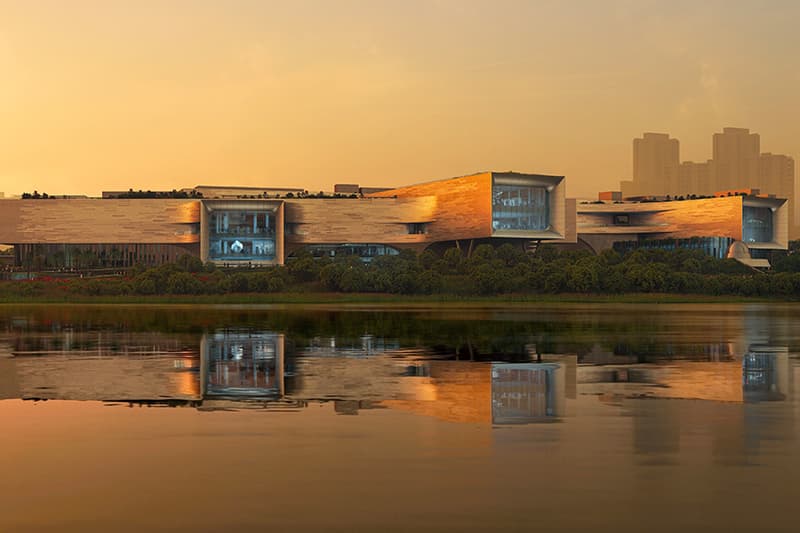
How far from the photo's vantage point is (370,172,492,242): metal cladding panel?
519 ft

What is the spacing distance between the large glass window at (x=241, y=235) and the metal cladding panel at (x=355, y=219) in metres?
5.35

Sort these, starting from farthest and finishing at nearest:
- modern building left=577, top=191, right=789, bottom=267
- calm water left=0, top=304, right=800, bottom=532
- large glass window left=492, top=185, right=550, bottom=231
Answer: modern building left=577, top=191, right=789, bottom=267 → large glass window left=492, top=185, right=550, bottom=231 → calm water left=0, top=304, right=800, bottom=532

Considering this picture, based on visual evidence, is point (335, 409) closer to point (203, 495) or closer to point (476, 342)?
point (203, 495)

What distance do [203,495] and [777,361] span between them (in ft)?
85.7

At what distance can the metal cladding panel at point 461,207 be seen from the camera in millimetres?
158250

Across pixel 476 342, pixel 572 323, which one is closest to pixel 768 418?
pixel 476 342

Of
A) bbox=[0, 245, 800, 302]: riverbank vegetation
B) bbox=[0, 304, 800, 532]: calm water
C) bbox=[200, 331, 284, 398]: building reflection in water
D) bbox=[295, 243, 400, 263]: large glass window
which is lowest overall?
bbox=[0, 304, 800, 532]: calm water

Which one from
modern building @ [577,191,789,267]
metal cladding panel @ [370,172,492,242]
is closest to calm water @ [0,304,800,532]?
metal cladding panel @ [370,172,492,242]

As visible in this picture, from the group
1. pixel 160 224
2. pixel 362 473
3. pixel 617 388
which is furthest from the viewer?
pixel 160 224

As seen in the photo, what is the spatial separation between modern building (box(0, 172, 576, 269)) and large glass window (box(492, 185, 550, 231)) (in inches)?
11.4

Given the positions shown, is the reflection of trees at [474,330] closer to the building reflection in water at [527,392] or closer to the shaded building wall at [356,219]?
the building reflection in water at [527,392]

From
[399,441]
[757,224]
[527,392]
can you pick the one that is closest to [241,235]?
[757,224]

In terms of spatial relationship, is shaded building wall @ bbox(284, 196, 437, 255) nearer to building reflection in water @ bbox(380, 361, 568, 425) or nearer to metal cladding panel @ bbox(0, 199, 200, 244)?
metal cladding panel @ bbox(0, 199, 200, 244)

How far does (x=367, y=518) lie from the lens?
449 inches
